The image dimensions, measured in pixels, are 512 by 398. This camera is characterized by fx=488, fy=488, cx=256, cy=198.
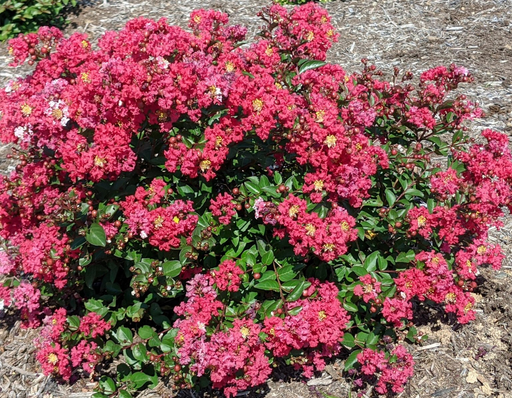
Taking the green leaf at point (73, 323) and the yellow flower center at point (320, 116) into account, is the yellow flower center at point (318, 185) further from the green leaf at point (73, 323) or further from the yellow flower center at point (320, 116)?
the green leaf at point (73, 323)

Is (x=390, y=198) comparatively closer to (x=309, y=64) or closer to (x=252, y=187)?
(x=252, y=187)

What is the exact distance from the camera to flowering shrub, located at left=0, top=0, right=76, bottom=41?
21.0 feet

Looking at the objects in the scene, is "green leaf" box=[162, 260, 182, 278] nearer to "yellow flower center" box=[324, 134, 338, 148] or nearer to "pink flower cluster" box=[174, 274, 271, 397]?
"pink flower cluster" box=[174, 274, 271, 397]

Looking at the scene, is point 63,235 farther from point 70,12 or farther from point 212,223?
point 70,12

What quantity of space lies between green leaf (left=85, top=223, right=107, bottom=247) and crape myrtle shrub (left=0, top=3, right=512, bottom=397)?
0.01 meters

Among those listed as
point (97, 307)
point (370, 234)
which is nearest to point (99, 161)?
point (97, 307)

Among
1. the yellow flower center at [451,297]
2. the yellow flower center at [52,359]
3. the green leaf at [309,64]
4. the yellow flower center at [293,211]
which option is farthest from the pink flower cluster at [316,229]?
the yellow flower center at [52,359]

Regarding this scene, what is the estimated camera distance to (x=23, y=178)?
2889 mm

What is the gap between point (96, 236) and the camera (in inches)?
99.0

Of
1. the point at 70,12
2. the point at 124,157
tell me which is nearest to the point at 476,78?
the point at 124,157

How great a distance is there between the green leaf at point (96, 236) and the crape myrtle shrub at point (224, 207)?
1cm

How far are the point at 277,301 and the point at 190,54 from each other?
4.91ft

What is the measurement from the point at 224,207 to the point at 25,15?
17.4 ft

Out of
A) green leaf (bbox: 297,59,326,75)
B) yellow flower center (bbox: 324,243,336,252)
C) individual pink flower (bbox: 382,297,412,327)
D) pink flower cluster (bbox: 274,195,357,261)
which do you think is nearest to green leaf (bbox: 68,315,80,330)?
pink flower cluster (bbox: 274,195,357,261)
